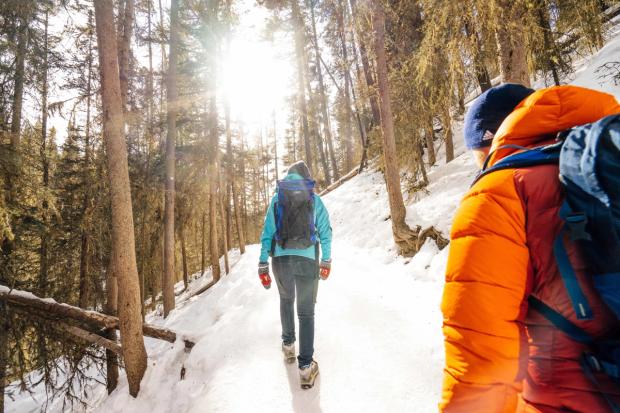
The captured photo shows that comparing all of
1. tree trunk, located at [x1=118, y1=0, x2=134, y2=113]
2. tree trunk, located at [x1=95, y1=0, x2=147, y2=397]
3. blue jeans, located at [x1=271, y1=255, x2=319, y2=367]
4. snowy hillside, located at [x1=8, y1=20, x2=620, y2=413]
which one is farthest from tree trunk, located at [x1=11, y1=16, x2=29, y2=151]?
blue jeans, located at [x1=271, y1=255, x2=319, y2=367]

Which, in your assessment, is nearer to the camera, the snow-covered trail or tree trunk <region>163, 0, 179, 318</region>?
the snow-covered trail

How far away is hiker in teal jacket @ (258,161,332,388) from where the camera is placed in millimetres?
3641

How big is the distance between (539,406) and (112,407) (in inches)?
241

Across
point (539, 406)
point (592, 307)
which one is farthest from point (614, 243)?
point (539, 406)

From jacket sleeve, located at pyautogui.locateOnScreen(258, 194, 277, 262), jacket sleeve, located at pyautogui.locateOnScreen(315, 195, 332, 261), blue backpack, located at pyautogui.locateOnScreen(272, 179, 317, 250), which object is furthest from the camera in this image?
jacket sleeve, located at pyautogui.locateOnScreen(315, 195, 332, 261)

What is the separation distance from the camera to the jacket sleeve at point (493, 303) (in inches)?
40.1

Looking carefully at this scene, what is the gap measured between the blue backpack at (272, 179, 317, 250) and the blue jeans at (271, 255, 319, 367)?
217mm

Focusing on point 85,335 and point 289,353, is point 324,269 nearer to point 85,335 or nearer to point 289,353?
point 289,353

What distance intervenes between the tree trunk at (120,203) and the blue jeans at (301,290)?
2.86 meters

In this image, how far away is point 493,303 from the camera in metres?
1.02

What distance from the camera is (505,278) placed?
102cm

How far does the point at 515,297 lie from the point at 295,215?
2.90 m

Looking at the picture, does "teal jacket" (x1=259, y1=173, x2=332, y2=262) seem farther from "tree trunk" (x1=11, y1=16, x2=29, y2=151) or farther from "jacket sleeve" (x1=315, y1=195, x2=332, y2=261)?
"tree trunk" (x1=11, y1=16, x2=29, y2=151)

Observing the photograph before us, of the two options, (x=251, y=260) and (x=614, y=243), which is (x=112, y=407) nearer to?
(x=614, y=243)
